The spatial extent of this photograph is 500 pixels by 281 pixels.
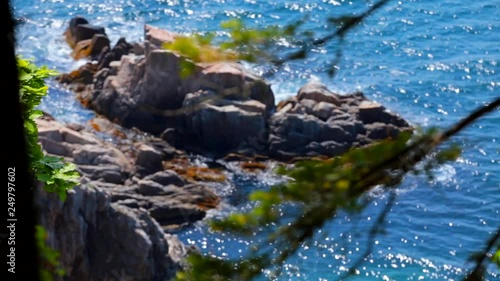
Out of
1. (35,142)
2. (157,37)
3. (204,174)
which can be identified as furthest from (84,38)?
(35,142)

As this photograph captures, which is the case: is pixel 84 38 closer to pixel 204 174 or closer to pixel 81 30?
pixel 81 30

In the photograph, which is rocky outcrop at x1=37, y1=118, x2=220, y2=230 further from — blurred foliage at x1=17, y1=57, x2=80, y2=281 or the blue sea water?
blurred foliage at x1=17, y1=57, x2=80, y2=281

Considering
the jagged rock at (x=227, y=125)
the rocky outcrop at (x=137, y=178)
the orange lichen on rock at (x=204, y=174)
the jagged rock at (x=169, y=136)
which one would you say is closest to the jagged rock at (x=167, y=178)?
the rocky outcrop at (x=137, y=178)

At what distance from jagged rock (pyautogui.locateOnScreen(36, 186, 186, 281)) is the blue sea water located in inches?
142

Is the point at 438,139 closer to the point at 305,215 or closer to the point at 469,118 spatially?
the point at 469,118

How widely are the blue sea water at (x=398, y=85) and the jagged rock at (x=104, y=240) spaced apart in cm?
360

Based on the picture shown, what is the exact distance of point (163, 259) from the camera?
2003cm

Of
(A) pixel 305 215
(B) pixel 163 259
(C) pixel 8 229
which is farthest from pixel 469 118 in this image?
(B) pixel 163 259

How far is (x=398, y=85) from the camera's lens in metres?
36.6

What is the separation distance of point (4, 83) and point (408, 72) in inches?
1362

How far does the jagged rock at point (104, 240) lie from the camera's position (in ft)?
58.7

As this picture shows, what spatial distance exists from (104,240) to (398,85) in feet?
64.9

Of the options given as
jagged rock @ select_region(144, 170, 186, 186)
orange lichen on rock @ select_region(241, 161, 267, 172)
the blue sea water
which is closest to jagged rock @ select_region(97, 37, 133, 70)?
the blue sea water

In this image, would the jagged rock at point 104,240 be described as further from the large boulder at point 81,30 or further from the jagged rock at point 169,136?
the large boulder at point 81,30
